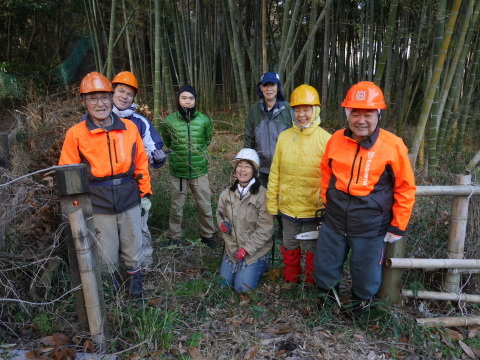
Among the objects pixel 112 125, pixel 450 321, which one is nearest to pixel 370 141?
pixel 450 321

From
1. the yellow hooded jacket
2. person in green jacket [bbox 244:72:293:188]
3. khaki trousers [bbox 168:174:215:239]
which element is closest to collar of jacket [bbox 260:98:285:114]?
person in green jacket [bbox 244:72:293:188]

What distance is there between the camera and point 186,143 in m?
3.22

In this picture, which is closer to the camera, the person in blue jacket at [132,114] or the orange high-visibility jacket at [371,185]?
the orange high-visibility jacket at [371,185]

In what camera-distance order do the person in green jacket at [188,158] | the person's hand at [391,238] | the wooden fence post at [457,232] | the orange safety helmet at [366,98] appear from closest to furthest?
the orange safety helmet at [366,98]
the person's hand at [391,238]
the wooden fence post at [457,232]
the person in green jacket at [188,158]

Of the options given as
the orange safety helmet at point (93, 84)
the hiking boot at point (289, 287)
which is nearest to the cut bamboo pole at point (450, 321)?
the hiking boot at point (289, 287)

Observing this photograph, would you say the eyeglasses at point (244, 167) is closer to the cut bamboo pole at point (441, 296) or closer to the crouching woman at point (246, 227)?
the crouching woman at point (246, 227)

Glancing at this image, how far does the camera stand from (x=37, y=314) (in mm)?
2148

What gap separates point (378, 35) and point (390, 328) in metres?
5.87

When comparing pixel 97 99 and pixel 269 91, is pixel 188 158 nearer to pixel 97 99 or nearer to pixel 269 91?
pixel 269 91

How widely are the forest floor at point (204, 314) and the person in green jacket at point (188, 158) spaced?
0.46m

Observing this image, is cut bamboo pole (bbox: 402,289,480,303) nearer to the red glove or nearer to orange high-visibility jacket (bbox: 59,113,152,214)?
the red glove

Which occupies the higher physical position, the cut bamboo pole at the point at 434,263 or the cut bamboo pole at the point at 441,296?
the cut bamboo pole at the point at 434,263

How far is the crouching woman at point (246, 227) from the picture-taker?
2678mm

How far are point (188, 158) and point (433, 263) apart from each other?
2.10 meters
